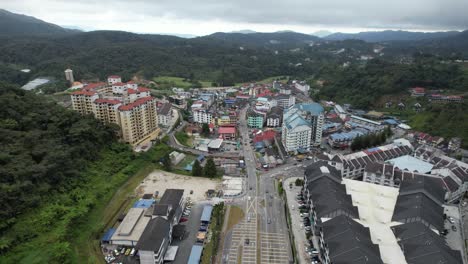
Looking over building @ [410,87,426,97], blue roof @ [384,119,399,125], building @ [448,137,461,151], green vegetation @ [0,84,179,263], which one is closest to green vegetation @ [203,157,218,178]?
green vegetation @ [0,84,179,263]

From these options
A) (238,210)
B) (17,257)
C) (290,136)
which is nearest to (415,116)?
(290,136)

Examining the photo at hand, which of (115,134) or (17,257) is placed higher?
(115,134)

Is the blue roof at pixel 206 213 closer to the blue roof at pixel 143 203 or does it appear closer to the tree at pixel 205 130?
the blue roof at pixel 143 203

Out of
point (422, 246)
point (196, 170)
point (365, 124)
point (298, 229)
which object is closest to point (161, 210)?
point (196, 170)

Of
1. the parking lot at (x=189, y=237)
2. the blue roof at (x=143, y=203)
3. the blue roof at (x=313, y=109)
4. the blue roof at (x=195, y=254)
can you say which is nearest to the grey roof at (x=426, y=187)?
the blue roof at (x=313, y=109)

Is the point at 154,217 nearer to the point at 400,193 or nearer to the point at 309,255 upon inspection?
the point at 309,255
